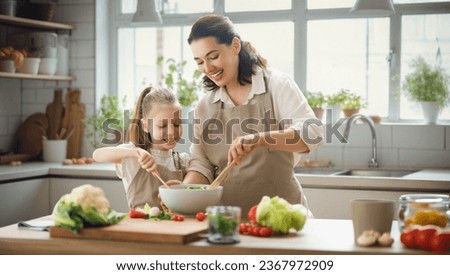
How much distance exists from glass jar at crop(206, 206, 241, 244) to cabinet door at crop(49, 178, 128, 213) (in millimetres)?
2573

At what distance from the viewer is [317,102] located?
497 centimetres

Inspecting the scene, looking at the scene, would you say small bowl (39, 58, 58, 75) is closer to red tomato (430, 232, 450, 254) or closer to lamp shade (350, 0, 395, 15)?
lamp shade (350, 0, 395, 15)

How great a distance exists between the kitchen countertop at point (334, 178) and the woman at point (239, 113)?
1.07m

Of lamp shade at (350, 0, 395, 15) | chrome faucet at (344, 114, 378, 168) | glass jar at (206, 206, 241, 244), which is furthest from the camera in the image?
chrome faucet at (344, 114, 378, 168)

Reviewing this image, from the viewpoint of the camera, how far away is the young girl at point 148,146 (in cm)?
299

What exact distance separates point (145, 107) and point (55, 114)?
8.52ft

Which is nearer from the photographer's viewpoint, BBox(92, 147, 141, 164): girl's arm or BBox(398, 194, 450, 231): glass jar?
BBox(398, 194, 450, 231): glass jar

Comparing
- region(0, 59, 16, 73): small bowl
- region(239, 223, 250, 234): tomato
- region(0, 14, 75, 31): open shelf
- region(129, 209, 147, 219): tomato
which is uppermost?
region(0, 14, 75, 31): open shelf

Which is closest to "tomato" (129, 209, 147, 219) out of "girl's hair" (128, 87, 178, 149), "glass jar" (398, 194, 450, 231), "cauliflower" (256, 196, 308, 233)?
"cauliflower" (256, 196, 308, 233)

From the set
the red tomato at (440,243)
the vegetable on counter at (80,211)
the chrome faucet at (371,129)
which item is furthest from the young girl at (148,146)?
the chrome faucet at (371,129)

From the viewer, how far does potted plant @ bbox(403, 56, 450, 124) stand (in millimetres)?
4738

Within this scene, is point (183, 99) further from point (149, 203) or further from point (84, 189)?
point (84, 189)
